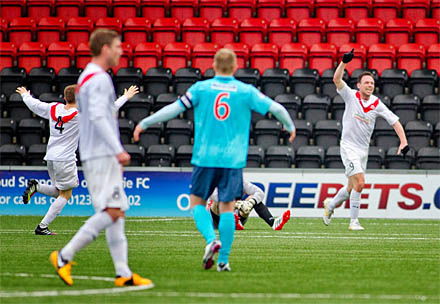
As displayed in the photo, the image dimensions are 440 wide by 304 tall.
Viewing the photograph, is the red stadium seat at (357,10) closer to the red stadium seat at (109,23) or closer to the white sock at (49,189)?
the red stadium seat at (109,23)

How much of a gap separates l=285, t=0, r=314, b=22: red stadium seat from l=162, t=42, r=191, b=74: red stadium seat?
3858 mm

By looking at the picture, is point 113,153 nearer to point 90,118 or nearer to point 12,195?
point 90,118

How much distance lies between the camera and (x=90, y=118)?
263 inches

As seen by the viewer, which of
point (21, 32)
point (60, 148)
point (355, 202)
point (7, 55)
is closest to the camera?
point (60, 148)

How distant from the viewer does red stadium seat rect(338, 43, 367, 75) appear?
21.4m

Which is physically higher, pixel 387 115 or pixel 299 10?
pixel 299 10

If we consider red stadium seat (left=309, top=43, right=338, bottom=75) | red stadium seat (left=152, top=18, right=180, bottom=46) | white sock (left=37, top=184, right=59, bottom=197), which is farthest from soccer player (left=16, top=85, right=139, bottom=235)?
red stadium seat (left=152, top=18, right=180, bottom=46)

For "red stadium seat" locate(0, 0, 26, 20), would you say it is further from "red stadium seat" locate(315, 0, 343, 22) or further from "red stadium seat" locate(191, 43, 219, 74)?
"red stadium seat" locate(315, 0, 343, 22)

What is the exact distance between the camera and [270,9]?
24016 mm

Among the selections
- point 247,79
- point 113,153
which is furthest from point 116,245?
point 247,79

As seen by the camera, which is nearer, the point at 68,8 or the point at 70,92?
the point at 70,92

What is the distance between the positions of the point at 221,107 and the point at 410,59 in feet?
48.9

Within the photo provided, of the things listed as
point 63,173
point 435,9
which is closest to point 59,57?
point 63,173

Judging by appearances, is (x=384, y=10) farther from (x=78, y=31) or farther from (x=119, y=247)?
(x=119, y=247)
